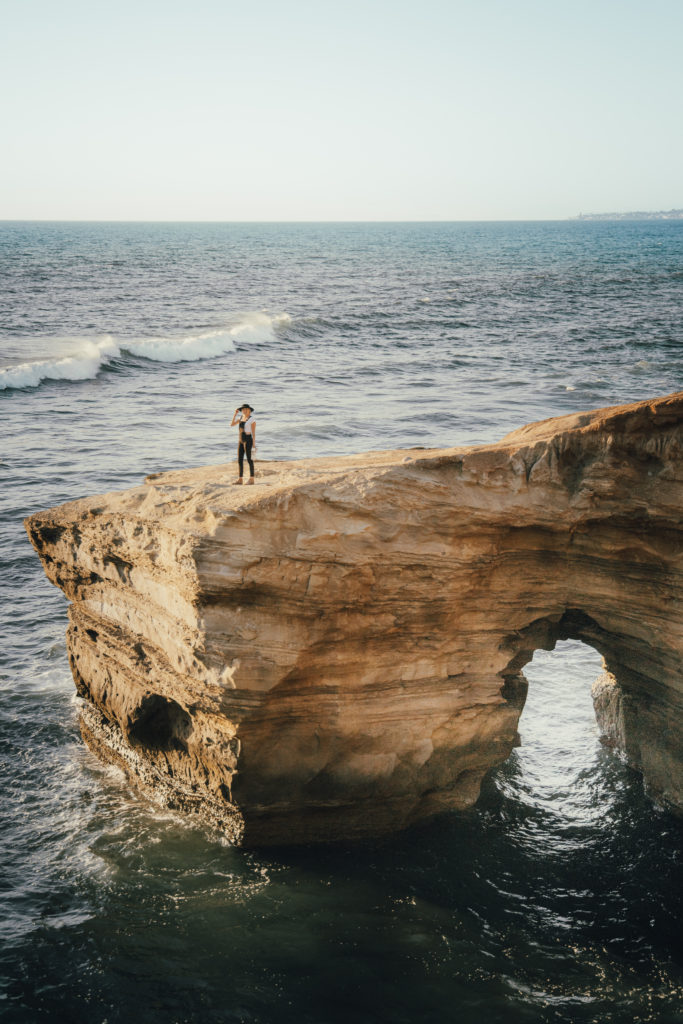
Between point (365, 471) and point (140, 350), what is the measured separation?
3420cm

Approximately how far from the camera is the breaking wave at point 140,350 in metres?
34.1

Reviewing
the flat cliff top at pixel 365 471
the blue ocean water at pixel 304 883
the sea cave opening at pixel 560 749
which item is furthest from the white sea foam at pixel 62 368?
the sea cave opening at pixel 560 749

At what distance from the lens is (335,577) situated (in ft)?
29.1

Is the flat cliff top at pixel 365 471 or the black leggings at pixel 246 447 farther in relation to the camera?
the black leggings at pixel 246 447

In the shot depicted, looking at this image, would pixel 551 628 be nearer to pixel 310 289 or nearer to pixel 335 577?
pixel 335 577

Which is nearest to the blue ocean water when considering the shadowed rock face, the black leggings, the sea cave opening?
the sea cave opening

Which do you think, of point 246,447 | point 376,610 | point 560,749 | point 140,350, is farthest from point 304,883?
point 140,350

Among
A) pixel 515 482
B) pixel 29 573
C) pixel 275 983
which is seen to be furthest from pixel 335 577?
pixel 29 573

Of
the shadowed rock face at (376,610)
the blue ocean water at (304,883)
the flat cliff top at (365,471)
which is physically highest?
the flat cliff top at (365,471)

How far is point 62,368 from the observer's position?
1380 inches

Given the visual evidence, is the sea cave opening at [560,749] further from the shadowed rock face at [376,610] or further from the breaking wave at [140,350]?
the breaking wave at [140,350]

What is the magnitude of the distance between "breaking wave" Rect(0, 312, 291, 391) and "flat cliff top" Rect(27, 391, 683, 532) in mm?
25705

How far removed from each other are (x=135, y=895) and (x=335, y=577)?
14.0 ft

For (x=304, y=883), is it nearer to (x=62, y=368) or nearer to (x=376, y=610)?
(x=376, y=610)
